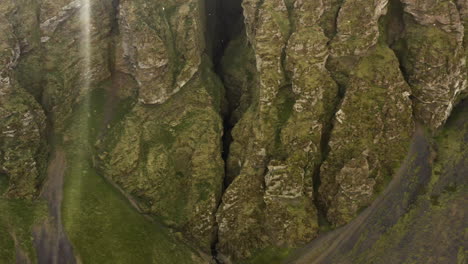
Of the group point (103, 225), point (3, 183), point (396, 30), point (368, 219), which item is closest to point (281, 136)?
point (368, 219)

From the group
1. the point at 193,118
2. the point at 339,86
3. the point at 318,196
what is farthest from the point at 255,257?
the point at 339,86

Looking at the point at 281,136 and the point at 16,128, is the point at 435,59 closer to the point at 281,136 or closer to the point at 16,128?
the point at 281,136

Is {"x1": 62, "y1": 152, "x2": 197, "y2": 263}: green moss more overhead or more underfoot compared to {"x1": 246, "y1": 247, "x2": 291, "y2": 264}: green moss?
more overhead

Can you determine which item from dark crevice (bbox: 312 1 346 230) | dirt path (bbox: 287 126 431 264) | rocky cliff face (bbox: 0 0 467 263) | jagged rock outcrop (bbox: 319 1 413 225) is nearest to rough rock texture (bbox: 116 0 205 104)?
rocky cliff face (bbox: 0 0 467 263)

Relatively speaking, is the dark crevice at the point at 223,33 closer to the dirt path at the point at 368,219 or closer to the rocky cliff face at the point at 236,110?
the rocky cliff face at the point at 236,110

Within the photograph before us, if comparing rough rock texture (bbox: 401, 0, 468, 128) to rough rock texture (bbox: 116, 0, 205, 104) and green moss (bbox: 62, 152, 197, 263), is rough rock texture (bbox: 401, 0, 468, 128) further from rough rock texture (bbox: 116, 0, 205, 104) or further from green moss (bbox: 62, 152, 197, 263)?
green moss (bbox: 62, 152, 197, 263)
